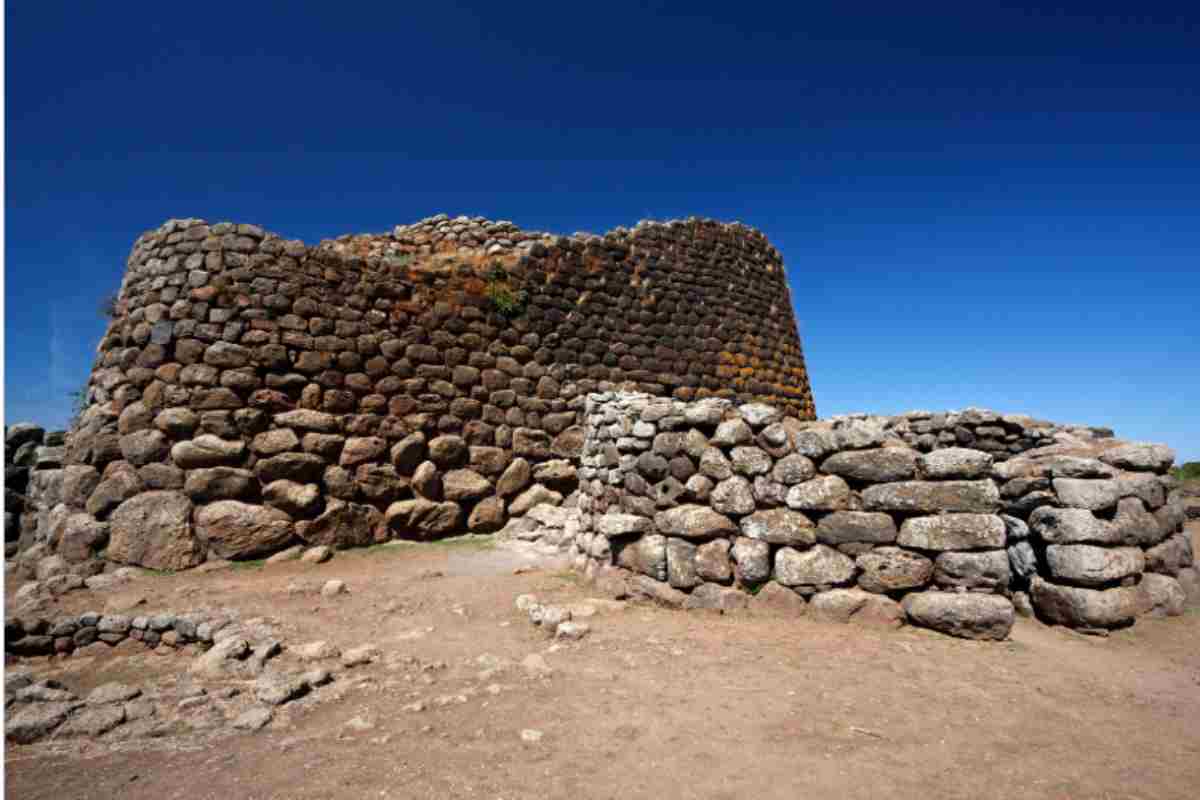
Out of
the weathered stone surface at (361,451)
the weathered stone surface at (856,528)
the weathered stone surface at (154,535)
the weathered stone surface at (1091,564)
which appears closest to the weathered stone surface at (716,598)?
the weathered stone surface at (856,528)

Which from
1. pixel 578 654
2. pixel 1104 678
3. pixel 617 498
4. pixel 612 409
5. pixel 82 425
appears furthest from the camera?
pixel 82 425

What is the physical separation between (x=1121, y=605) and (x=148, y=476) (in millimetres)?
8929

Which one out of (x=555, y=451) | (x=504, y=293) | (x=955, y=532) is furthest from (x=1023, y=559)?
(x=504, y=293)

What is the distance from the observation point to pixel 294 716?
3004mm

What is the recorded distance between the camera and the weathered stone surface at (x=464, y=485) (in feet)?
26.2

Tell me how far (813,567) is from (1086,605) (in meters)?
1.79

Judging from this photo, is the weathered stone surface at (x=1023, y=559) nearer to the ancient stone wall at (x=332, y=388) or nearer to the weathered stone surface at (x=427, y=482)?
the ancient stone wall at (x=332, y=388)

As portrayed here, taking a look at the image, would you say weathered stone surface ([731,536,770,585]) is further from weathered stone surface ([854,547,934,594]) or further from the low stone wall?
weathered stone surface ([854,547,934,594])

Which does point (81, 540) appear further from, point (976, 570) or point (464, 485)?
point (976, 570)

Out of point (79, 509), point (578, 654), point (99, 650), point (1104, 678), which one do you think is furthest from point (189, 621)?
point (1104, 678)

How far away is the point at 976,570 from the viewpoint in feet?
13.2

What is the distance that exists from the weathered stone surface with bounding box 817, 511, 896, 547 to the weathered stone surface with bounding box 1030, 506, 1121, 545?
116 centimetres

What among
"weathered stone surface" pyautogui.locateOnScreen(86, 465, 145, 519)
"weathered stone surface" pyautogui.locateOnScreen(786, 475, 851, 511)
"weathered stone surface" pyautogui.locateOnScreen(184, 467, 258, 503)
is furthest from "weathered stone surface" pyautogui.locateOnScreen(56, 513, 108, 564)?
"weathered stone surface" pyautogui.locateOnScreen(786, 475, 851, 511)

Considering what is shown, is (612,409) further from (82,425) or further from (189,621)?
(82,425)
